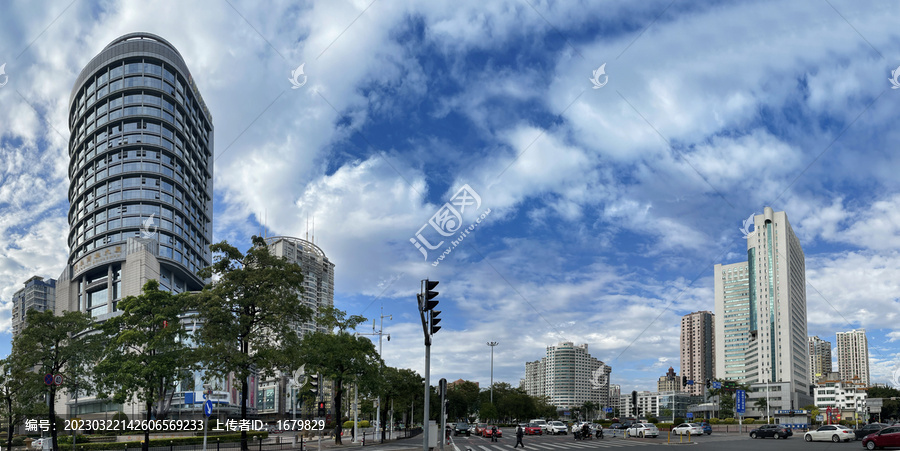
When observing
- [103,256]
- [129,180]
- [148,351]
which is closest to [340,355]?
[148,351]

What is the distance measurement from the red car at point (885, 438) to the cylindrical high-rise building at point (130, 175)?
109 metres

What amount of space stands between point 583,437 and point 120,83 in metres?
114

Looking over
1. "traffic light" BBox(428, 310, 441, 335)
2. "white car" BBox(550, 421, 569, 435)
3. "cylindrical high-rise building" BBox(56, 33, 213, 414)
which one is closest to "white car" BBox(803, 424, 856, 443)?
"white car" BBox(550, 421, 569, 435)

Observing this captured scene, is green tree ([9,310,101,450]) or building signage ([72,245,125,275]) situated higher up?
building signage ([72,245,125,275])

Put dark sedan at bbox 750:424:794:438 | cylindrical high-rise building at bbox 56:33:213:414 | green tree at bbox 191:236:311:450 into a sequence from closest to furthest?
green tree at bbox 191:236:311:450 → dark sedan at bbox 750:424:794:438 → cylindrical high-rise building at bbox 56:33:213:414

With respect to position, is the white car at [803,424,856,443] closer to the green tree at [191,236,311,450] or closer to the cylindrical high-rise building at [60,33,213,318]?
the green tree at [191,236,311,450]

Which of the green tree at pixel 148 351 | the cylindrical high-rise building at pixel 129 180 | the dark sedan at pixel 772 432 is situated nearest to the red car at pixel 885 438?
the dark sedan at pixel 772 432

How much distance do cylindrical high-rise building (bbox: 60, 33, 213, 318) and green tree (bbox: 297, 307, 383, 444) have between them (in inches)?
2961

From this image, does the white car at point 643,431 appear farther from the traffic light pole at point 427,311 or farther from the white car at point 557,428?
the traffic light pole at point 427,311

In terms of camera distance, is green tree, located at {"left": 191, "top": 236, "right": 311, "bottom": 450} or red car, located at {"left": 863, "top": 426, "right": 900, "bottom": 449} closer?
red car, located at {"left": 863, "top": 426, "right": 900, "bottom": 449}

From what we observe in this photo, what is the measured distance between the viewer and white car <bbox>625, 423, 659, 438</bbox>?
6475cm

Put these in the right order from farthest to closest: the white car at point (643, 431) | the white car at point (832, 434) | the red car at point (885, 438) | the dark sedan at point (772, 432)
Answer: the white car at point (643, 431) < the dark sedan at point (772, 432) < the white car at point (832, 434) < the red car at point (885, 438)

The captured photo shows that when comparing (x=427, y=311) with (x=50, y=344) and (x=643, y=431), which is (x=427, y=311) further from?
(x=643, y=431)

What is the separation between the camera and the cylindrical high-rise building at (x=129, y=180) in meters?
119
